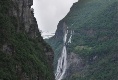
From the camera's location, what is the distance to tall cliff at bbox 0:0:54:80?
8544cm

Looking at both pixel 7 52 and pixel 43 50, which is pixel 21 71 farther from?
pixel 43 50

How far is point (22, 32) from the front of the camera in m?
101

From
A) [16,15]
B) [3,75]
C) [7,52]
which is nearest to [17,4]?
[16,15]

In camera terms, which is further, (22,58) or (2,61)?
(22,58)

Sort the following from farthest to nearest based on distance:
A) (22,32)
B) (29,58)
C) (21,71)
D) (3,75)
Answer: (22,32) < (29,58) < (21,71) < (3,75)

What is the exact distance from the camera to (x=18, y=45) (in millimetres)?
93438

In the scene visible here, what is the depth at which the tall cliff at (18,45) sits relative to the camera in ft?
280

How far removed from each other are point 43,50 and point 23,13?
51.1 ft

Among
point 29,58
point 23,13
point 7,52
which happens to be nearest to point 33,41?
point 23,13

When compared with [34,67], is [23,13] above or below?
above

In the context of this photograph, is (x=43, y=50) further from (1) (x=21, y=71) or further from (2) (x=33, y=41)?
(1) (x=21, y=71)

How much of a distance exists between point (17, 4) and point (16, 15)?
14.5 feet

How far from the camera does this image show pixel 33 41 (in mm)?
111375

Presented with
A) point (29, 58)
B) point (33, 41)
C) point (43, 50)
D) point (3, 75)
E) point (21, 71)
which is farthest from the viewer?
point (43, 50)
